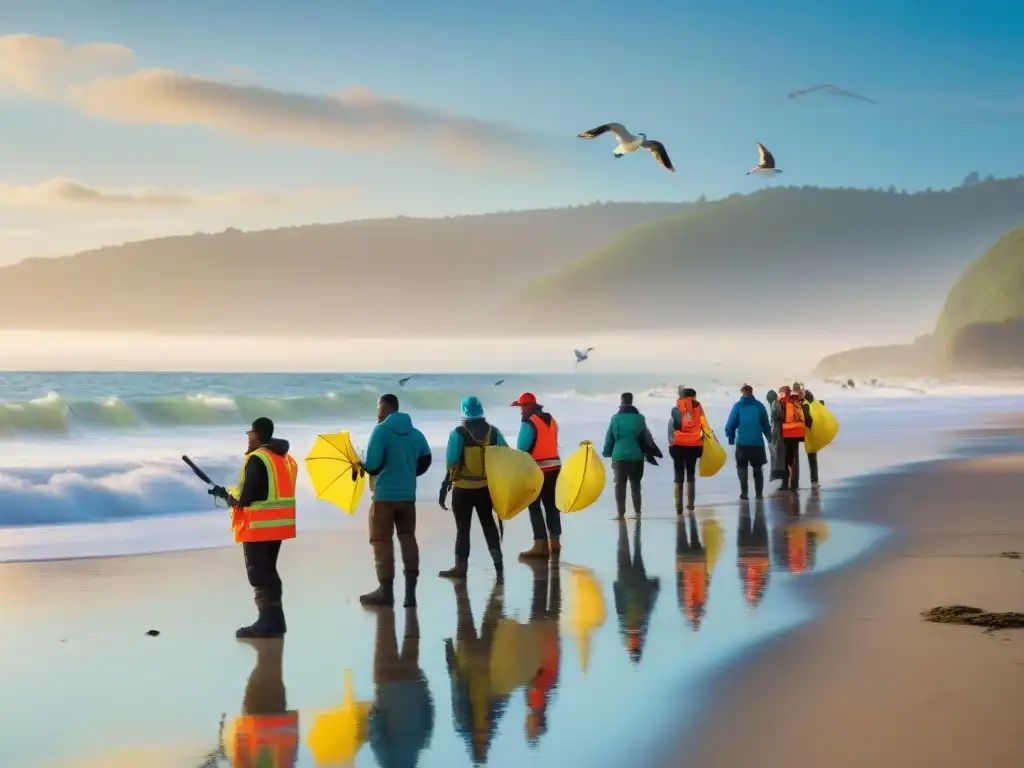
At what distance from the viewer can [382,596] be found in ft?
36.3

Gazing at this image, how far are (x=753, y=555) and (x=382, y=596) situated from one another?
447 cm

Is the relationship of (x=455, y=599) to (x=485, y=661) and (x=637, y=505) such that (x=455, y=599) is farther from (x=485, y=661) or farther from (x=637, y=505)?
(x=637, y=505)

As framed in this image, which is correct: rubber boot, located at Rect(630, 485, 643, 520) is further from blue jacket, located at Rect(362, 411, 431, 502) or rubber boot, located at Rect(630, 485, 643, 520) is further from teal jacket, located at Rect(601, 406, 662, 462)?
blue jacket, located at Rect(362, 411, 431, 502)

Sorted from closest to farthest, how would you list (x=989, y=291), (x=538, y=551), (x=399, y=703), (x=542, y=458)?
1. (x=399, y=703)
2. (x=538, y=551)
3. (x=542, y=458)
4. (x=989, y=291)

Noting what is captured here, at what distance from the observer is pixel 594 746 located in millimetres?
6926

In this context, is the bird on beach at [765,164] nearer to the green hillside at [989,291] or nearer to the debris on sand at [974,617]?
the debris on sand at [974,617]

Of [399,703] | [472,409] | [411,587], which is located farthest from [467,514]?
[399,703]

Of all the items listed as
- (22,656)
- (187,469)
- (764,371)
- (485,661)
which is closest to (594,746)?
(485,661)

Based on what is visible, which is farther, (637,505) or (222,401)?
(222,401)

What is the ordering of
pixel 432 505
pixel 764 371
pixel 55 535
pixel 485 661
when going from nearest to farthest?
pixel 485 661, pixel 55 535, pixel 432 505, pixel 764 371

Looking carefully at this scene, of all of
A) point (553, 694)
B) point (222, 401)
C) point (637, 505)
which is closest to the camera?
point (553, 694)

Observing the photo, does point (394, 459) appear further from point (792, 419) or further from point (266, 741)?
point (792, 419)

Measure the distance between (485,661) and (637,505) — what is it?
880 centimetres

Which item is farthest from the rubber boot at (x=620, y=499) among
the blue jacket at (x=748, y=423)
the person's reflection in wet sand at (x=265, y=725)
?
the person's reflection in wet sand at (x=265, y=725)
